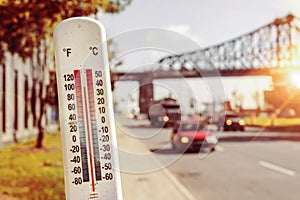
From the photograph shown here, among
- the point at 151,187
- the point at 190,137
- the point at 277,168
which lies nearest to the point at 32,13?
the point at 151,187

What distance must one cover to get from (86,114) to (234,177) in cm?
1373

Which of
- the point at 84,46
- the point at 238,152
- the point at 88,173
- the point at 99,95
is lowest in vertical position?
the point at 238,152

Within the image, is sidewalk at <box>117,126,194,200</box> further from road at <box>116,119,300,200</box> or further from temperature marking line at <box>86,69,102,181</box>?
temperature marking line at <box>86,69,102,181</box>

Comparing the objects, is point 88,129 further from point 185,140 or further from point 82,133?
point 185,140

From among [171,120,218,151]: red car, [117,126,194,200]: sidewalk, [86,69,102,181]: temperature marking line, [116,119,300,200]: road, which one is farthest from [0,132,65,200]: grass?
[86,69,102,181]: temperature marking line

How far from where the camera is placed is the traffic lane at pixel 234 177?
1319cm

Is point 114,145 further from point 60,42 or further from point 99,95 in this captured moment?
point 60,42

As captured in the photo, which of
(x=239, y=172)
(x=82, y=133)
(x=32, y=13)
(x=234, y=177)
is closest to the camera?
(x=82, y=133)

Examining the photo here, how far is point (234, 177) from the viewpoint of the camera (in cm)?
1645

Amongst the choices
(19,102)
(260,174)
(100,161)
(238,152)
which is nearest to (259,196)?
(260,174)

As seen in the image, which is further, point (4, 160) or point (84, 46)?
point (4, 160)

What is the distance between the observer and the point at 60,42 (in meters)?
3.28

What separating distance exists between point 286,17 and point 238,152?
466ft

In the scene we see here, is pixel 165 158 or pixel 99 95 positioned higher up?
pixel 99 95
